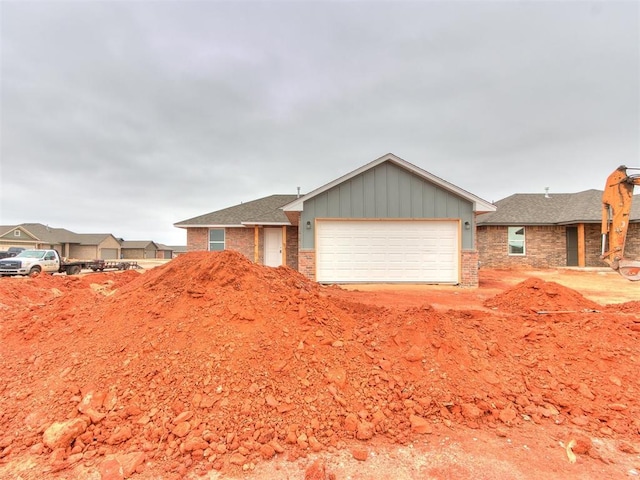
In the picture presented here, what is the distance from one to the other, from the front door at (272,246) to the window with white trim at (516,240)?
43.1ft

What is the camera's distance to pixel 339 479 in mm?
2398

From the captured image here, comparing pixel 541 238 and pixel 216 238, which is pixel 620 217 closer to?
pixel 541 238

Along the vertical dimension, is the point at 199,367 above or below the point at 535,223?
below

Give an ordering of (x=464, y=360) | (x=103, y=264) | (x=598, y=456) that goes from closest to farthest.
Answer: (x=598, y=456) < (x=464, y=360) < (x=103, y=264)

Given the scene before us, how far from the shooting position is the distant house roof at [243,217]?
16.1 m

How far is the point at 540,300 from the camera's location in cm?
709

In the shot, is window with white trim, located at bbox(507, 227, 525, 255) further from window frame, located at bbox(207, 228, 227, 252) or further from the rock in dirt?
the rock in dirt

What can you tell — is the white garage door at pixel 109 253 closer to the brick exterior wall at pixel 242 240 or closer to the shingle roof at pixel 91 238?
the shingle roof at pixel 91 238

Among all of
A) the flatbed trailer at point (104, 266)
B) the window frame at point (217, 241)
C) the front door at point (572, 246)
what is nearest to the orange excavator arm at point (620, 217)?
the front door at point (572, 246)

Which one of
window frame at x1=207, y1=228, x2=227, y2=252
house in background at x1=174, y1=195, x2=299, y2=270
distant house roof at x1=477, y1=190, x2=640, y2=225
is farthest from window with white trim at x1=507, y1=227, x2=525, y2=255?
window frame at x1=207, y1=228, x2=227, y2=252

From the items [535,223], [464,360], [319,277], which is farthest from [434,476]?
[535,223]

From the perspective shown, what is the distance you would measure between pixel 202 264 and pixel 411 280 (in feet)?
28.0

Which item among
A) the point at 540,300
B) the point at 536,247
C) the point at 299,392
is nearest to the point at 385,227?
the point at 540,300

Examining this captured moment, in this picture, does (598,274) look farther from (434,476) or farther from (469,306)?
(434,476)
